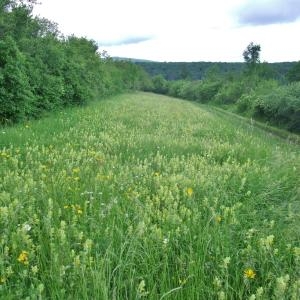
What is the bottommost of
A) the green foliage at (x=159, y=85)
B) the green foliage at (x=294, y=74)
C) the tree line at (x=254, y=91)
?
the green foliage at (x=159, y=85)

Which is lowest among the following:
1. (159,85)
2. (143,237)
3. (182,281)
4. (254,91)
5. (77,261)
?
(159,85)

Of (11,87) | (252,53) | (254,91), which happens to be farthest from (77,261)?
(252,53)

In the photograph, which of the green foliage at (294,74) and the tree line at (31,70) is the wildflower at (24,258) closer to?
the tree line at (31,70)

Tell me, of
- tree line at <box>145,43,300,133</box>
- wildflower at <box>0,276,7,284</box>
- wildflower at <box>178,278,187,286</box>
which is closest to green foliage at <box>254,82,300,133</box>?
tree line at <box>145,43,300,133</box>

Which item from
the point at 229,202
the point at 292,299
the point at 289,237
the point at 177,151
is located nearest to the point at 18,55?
the point at 177,151

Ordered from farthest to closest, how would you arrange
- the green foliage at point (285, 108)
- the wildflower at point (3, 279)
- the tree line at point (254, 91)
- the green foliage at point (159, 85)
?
the green foliage at point (159, 85), the tree line at point (254, 91), the green foliage at point (285, 108), the wildflower at point (3, 279)

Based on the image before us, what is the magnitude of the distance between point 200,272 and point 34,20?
2131 centimetres

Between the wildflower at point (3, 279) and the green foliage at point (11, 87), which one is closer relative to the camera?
A: the wildflower at point (3, 279)

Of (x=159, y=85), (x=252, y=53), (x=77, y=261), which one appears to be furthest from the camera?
(x=159, y=85)

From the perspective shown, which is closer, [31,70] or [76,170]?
[76,170]

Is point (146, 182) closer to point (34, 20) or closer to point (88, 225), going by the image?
point (88, 225)

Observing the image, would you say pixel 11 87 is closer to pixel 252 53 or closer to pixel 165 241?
pixel 165 241

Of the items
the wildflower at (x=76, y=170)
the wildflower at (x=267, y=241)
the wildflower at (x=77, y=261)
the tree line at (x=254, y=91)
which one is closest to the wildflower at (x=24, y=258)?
the wildflower at (x=77, y=261)

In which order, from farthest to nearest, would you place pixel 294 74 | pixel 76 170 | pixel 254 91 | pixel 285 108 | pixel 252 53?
pixel 252 53, pixel 294 74, pixel 254 91, pixel 285 108, pixel 76 170
